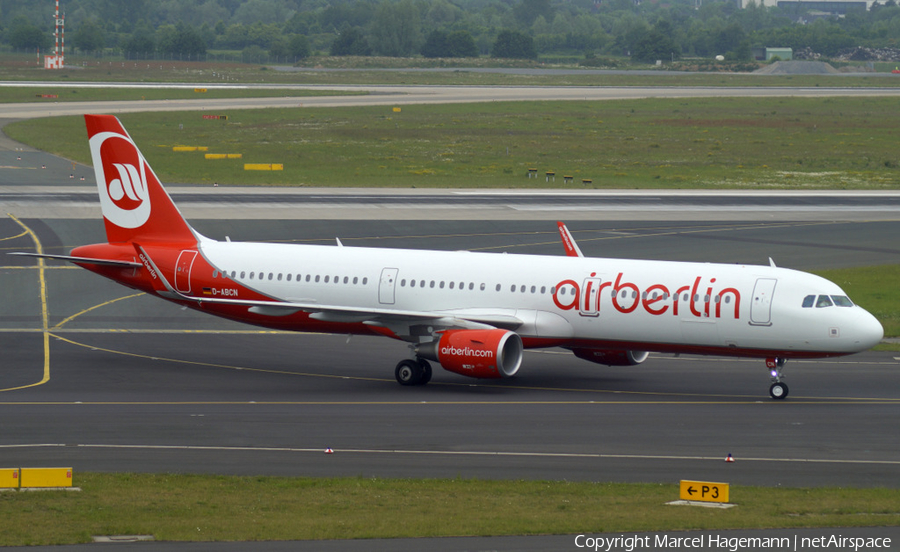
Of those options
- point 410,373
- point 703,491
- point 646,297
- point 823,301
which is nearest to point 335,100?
point 410,373

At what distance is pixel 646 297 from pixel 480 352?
5786 millimetres

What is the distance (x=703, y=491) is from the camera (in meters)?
22.8

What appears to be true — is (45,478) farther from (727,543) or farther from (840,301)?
(840,301)

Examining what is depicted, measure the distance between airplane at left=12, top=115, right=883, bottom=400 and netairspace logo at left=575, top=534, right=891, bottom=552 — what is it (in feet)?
50.2

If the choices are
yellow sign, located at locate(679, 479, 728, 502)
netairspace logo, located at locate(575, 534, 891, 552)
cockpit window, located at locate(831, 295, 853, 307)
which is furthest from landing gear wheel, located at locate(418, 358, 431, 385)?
netairspace logo, located at locate(575, 534, 891, 552)

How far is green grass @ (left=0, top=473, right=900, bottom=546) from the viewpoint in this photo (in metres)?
20.6

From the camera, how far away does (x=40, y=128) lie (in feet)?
417

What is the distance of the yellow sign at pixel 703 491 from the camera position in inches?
890

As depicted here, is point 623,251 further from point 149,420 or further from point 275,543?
point 275,543

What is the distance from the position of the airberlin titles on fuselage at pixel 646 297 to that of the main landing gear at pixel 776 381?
2.12 metres

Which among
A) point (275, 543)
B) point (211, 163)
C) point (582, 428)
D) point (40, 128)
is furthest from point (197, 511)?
point (40, 128)

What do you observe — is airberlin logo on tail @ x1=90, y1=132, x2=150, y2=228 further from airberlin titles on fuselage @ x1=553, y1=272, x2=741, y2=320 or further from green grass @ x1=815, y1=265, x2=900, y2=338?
green grass @ x1=815, y1=265, x2=900, y2=338

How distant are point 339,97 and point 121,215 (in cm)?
14018

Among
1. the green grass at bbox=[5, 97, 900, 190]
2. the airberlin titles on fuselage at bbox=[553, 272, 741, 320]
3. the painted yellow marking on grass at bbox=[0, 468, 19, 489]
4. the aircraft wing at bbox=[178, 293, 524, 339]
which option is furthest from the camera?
the green grass at bbox=[5, 97, 900, 190]
